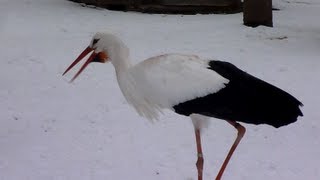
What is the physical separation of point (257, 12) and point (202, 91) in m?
7.42

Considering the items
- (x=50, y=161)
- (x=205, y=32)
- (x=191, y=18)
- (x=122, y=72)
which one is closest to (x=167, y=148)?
(x=50, y=161)

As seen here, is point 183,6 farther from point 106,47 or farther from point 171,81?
point 171,81

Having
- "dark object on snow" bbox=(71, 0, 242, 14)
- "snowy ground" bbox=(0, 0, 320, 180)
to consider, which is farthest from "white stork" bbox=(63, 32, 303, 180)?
"dark object on snow" bbox=(71, 0, 242, 14)

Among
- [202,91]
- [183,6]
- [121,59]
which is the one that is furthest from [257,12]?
[202,91]

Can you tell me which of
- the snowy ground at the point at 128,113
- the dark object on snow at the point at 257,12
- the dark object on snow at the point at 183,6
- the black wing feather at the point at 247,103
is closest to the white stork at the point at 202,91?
the black wing feather at the point at 247,103

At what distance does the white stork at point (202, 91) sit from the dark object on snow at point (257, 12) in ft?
23.1

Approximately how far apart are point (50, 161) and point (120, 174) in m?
0.71

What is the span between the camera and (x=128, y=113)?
673 centimetres

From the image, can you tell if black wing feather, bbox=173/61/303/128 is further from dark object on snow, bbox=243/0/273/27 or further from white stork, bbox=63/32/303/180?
dark object on snow, bbox=243/0/273/27

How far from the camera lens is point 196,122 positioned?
4.64 m

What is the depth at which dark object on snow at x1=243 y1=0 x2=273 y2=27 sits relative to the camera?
11227mm

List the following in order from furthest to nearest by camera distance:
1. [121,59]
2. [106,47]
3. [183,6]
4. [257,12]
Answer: [183,6] < [257,12] < [106,47] < [121,59]

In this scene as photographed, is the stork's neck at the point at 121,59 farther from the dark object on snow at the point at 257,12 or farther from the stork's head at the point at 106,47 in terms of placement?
the dark object on snow at the point at 257,12

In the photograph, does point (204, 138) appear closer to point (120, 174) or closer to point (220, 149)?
point (220, 149)
